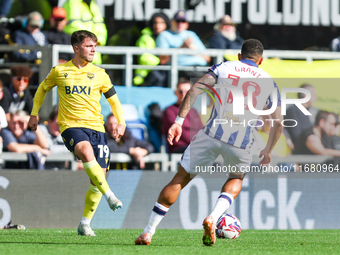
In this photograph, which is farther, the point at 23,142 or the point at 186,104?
the point at 23,142

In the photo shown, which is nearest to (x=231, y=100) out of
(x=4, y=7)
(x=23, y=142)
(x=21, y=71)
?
(x=23, y=142)

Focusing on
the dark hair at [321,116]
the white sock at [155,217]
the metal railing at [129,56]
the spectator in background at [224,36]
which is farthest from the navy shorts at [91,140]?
the spectator in background at [224,36]

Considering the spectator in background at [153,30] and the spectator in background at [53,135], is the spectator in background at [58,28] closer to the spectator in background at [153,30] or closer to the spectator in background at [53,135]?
the spectator in background at [153,30]

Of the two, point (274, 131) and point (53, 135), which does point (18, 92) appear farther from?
point (274, 131)

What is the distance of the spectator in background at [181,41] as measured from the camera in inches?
411

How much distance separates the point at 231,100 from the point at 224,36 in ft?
18.8

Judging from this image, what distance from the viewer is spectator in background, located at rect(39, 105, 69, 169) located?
909 centimetres

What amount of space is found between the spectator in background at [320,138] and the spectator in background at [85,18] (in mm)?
3616

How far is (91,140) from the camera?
6.75 metres

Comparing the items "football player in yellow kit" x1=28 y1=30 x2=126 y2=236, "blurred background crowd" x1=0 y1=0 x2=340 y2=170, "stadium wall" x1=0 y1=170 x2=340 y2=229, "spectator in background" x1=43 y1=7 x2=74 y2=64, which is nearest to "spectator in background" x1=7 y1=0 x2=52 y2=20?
"blurred background crowd" x1=0 y1=0 x2=340 y2=170

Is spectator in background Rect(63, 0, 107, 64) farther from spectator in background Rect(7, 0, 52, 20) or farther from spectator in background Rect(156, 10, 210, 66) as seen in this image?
spectator in background Rect(156, 10, 210, 66)

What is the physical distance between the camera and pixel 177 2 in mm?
11844

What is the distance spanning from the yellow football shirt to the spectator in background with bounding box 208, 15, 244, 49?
183 inches

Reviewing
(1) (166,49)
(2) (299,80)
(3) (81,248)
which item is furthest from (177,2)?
(3) (81,248)
